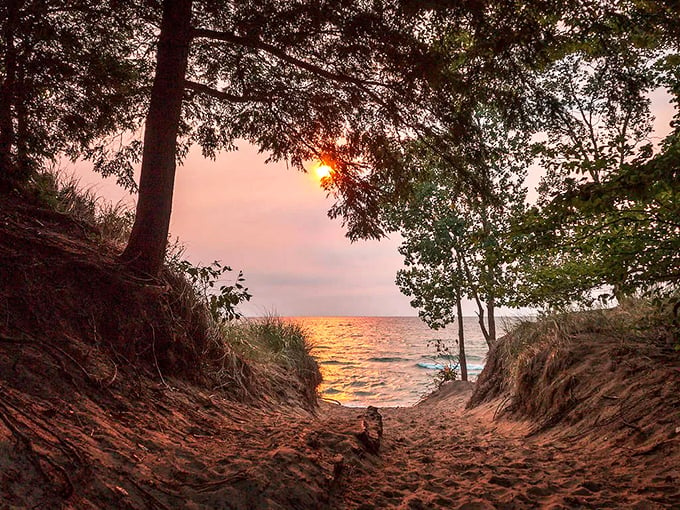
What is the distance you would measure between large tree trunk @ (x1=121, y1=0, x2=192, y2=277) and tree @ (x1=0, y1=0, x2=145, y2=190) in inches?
26.1

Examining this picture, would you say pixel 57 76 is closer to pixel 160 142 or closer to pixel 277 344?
pixel 160 142

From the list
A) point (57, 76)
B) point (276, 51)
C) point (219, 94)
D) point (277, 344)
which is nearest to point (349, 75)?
point (276, 51)

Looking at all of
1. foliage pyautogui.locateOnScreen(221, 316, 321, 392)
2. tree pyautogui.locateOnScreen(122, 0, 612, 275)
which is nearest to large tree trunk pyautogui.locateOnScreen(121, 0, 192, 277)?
tree pyautogui.locateOnScreen(122, 0, 612, 275)

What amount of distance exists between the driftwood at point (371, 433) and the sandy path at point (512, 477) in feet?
0.47

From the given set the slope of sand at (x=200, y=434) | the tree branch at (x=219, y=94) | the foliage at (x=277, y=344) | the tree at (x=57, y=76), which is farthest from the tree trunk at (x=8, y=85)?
the foliage at (x=277, y=344)

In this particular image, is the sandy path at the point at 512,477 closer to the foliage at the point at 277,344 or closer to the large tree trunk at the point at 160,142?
the foliage at the point at 277,344

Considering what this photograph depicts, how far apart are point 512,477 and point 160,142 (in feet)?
16.9

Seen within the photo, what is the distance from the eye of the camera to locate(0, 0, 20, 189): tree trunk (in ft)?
14.6

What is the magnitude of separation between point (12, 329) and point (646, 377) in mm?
6218

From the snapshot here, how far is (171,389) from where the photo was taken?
180 inches

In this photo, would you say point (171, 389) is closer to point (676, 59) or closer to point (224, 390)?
point (224, 390)

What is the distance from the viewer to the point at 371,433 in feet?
15.4

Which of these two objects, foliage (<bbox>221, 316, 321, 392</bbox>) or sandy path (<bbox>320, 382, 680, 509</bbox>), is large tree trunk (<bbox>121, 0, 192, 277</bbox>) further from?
sandy path (<bbox>320, 382, 680, 509</bbox>)

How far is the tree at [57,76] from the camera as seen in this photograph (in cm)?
479
